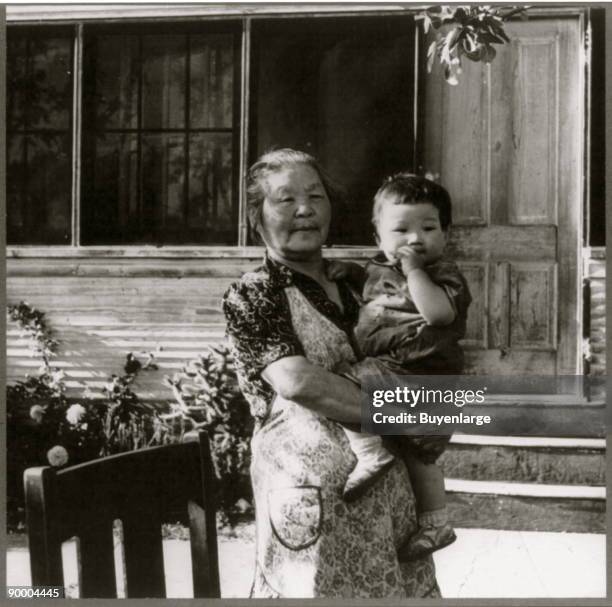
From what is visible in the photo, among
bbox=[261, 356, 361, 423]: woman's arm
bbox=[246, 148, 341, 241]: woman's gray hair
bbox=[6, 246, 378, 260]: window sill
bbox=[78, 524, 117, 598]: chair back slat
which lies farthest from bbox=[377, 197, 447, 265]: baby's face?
bbox=[78, 524, 117, 598]: chair back slat

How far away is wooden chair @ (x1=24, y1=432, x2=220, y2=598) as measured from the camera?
3.97 feet

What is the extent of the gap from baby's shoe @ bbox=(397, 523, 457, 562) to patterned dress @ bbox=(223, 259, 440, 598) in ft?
0.07

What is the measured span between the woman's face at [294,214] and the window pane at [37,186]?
27.1 inches

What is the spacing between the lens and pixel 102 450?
207cm

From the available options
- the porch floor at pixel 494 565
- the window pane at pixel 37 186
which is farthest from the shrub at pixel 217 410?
the window pane at pixel 37 186

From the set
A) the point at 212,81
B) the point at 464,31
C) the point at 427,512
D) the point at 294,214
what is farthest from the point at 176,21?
the point at 427,512

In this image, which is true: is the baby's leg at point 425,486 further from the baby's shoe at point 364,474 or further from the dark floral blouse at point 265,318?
the dark floral blouse at point 265,318

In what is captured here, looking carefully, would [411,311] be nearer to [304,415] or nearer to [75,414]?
[304,415]

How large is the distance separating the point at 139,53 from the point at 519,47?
933mm

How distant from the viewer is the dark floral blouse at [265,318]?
1.57 m

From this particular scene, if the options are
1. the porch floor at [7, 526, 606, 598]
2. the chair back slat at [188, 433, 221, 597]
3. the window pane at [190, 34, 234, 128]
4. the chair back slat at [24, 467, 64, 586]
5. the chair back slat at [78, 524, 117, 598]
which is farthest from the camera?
the window pane at [190, 34, 234, 128]

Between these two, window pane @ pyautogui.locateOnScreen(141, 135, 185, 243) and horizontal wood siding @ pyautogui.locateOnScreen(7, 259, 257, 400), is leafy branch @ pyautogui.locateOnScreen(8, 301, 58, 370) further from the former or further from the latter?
window pane @ pyautogui.locateOnScreen(141, 135, 185, 243)

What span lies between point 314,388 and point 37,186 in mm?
966

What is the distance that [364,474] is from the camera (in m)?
1.59
